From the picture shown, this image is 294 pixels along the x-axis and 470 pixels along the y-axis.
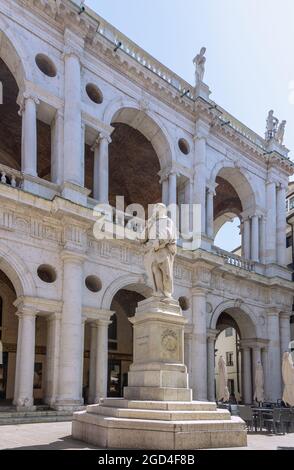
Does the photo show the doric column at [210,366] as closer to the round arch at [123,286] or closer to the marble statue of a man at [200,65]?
the round arch at [123,286]

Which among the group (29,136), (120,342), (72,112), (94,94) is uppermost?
(94,94)

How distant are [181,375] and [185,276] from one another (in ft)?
45.0

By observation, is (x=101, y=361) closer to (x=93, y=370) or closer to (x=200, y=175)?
(x=93, y=370)

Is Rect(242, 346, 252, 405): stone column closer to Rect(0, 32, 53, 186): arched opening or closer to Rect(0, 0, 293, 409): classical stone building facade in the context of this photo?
Rect(0, 0, 293, 409): classical stone building facade

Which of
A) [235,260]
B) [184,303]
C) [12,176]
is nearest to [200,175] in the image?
[235,260]

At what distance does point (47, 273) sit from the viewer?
19.5 meters

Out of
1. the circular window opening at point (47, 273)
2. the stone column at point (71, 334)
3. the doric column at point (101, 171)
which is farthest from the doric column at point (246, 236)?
the circular window opening at point (47, 273)

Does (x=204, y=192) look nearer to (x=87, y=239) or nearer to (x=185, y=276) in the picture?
(x=185, y=276)

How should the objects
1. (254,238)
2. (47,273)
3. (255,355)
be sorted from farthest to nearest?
(254,238), (255,355), (47,273)

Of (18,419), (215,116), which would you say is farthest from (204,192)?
(18,419)

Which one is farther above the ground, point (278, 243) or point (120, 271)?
point (278, 243)

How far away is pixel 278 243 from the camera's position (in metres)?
31.6

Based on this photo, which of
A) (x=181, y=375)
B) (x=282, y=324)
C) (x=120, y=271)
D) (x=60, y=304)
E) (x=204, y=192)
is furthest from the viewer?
(x=282, y=324)

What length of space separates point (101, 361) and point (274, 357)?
41.4ft
